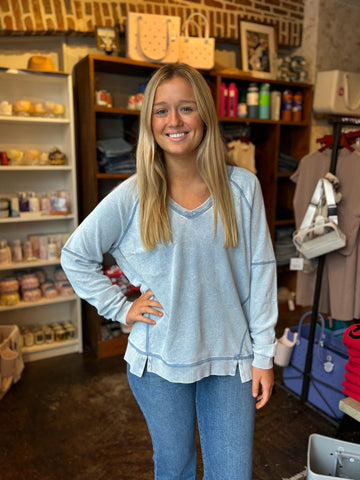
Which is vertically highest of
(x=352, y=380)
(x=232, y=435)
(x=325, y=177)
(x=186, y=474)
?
(x=325, y=177)

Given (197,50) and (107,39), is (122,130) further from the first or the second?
(197,50)

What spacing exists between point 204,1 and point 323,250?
248 cm

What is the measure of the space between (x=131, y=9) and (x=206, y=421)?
3.08 metres

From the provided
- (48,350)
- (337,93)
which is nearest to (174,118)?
(48,350)

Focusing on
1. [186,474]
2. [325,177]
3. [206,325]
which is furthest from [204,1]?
[186,474]

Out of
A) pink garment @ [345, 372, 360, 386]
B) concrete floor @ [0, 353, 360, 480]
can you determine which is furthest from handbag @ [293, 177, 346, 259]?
concrete floor @ [0, 353, 360, 480]

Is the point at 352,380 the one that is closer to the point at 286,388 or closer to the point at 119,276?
the point at 286,388

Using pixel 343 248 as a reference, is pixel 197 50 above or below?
above

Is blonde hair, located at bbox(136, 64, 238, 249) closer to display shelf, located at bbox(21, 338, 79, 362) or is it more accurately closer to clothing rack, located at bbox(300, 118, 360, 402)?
clothing rack, located at bbox(300, 118, 360, 402)

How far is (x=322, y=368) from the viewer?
2.47 m

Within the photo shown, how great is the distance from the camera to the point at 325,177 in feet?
7.63

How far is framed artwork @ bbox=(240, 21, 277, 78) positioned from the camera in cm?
377

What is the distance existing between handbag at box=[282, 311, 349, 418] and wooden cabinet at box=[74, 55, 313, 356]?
1.33 meters

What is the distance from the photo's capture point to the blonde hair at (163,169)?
3.70 feet
